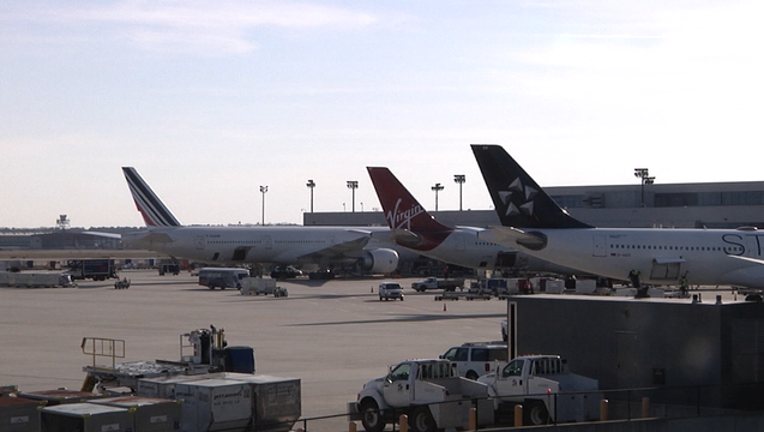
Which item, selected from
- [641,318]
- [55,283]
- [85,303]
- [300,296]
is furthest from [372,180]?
[641,318]

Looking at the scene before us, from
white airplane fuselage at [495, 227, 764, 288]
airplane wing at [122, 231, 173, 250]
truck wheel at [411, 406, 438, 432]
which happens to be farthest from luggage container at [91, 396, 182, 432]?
airplane wing at [122, 231, 173, 250]

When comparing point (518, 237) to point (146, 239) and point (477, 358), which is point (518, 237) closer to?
point (477, 358)

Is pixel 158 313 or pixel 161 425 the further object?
pixel 158 313

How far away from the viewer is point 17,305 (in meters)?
63.5

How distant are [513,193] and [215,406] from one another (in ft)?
113

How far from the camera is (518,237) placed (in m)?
51.3

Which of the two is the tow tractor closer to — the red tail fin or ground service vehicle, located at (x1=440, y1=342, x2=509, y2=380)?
ground service vehicle, located at (x1=440, y1=342, x2=509, y2=380)

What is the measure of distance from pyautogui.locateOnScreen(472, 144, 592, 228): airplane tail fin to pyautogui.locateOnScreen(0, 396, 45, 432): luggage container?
36.3 metres

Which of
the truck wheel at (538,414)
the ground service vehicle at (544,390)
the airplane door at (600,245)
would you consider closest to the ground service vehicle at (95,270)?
the airplane door at (600,245)

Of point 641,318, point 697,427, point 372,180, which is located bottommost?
point 697,427

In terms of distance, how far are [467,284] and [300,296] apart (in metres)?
23.3

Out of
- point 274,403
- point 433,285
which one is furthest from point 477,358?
point 433,285

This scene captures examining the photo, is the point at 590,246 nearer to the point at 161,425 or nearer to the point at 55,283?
the point at 161,425

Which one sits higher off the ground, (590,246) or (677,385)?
(590,246)
